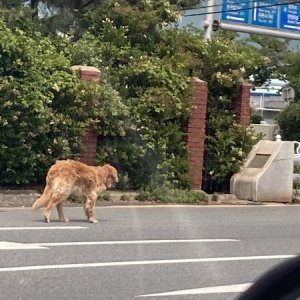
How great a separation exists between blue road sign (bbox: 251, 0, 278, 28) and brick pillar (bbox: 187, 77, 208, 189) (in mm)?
8144

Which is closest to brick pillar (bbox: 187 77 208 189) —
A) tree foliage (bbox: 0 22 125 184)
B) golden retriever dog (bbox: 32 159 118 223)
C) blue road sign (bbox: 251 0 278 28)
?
tree foliage (bbox: 0 22 125 184)

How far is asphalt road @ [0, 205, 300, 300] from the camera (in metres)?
8.86

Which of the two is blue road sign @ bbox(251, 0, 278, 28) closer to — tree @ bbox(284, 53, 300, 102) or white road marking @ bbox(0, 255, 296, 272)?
tree @ bbox(284, 53, 300, 102)

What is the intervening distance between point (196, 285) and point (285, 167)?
12.2 metres

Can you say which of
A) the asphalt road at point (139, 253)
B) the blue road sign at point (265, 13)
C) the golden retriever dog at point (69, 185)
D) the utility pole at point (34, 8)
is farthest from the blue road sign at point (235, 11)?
the golden retriever dog at point (69, 185)

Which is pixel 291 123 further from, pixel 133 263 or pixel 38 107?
pixel 133 263

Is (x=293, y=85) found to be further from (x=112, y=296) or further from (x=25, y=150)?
(x=112, y=296)

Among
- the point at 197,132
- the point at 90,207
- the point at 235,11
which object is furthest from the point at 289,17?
Answer: the point at 90,207

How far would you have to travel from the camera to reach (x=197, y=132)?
2100cm

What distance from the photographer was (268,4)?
28.4 metres

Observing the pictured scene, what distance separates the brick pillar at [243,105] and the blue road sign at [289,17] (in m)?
7.72

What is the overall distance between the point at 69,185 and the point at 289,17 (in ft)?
55.1

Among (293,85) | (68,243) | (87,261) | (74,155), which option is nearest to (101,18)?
(74,155)

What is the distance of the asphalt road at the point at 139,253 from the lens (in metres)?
8.86
